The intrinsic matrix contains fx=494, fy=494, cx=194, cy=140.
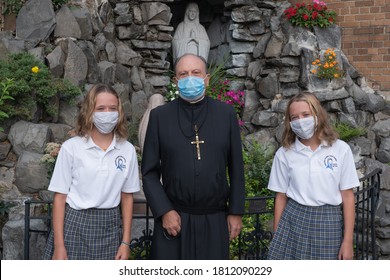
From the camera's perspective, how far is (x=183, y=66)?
9.55ft

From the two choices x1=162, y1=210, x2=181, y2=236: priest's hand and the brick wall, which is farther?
the brick wall

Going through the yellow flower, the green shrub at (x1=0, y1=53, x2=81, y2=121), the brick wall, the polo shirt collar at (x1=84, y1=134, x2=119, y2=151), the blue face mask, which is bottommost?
the polo shirt collar at (x1=84, y1=134, x2=119, y2=151)

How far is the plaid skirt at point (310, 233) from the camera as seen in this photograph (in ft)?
9.55

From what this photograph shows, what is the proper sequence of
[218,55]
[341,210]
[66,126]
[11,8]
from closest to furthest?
[341,210], [66,126], [11,8], [218,55]

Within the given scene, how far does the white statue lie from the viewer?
962 cm

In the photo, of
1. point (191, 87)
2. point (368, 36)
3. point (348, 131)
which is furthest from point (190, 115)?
point (368, 36)

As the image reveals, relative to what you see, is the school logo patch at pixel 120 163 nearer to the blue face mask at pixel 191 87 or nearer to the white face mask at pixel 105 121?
the white face mask at pixel 105 121

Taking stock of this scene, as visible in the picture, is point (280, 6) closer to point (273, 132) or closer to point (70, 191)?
point (273, 132)

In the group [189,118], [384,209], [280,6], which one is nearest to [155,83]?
[280,6]

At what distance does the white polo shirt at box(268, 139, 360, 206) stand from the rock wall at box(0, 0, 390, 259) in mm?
3485

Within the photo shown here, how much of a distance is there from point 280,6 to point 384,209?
441cm

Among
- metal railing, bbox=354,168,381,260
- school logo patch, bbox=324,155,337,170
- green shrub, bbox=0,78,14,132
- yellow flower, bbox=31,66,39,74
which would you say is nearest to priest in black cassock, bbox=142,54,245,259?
school logo patch, bbox=324,155,337,170

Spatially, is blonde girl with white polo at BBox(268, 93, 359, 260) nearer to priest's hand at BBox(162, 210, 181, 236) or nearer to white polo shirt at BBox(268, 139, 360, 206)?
white polo shirt at BBox(268, 139, 360, 206)

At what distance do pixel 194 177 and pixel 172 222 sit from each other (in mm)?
283
